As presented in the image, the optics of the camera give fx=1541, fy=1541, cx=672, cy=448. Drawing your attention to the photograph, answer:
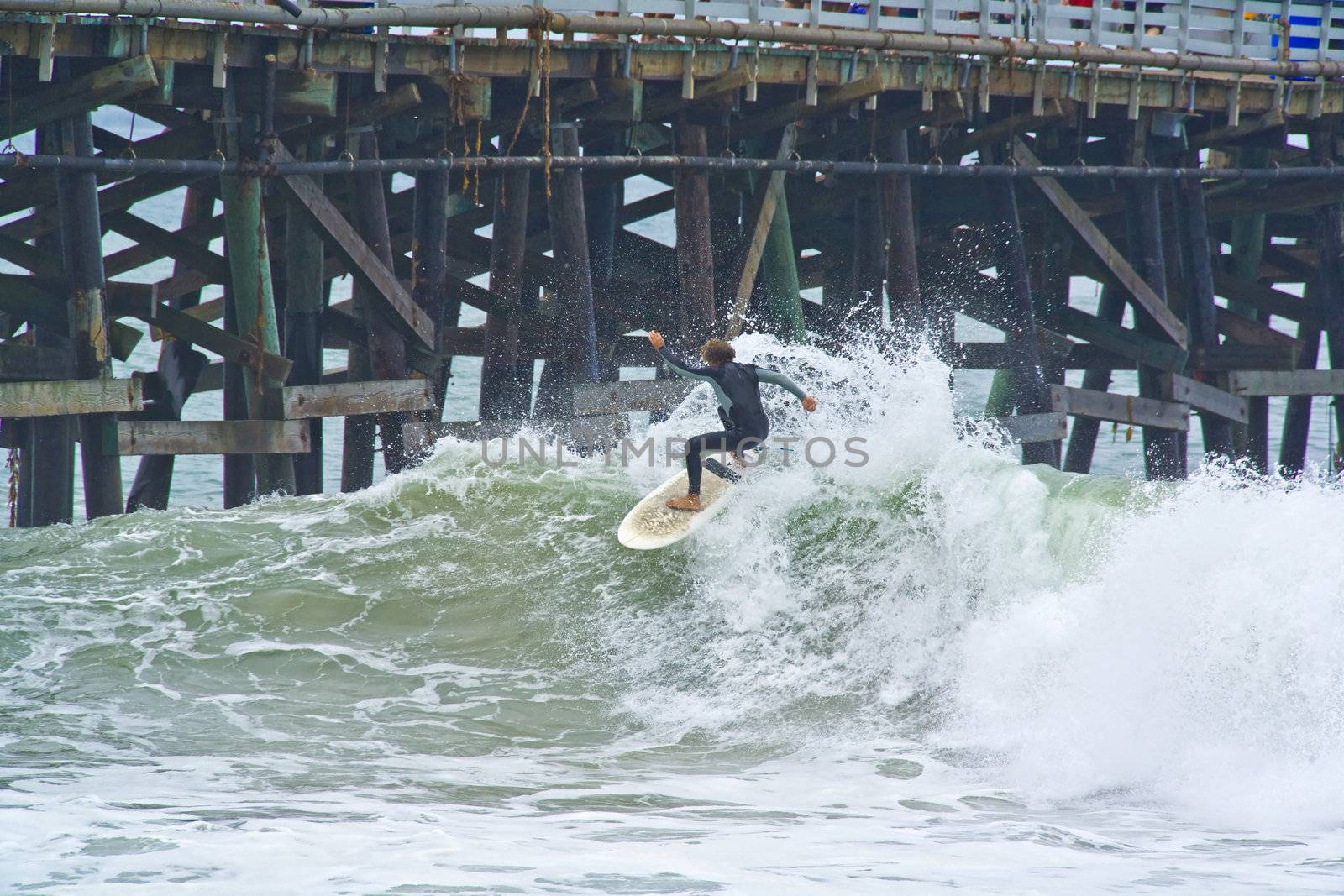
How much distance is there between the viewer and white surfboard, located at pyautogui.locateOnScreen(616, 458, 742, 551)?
449 inches

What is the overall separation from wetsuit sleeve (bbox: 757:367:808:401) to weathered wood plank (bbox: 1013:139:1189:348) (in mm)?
4791

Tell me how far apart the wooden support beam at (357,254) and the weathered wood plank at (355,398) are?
482 millimetres

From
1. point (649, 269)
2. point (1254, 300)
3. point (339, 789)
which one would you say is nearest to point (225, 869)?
point (339, 789)

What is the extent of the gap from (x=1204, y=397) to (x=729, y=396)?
20.1 ft

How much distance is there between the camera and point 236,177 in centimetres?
1160

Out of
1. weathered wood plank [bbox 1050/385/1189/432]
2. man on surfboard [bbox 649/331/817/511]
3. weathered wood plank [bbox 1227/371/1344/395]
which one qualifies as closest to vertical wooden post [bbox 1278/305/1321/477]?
weathered wood plank [bbox 1227/371/1344/395]

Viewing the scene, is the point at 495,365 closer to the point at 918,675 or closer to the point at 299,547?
the point at 299,547

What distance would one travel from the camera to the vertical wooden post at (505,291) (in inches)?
529

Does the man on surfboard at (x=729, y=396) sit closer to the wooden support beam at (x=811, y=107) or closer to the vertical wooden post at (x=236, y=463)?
the wooden support beam at (x=811, y=107)

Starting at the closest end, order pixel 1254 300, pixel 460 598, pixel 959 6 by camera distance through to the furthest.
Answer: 1. pixel 460 598
2. pixel 959 6
3. pixel 1254 300

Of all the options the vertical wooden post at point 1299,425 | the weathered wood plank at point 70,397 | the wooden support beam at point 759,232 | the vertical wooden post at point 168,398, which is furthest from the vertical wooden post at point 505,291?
the vertical wooden post at point 1299,425

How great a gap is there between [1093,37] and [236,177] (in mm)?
8418

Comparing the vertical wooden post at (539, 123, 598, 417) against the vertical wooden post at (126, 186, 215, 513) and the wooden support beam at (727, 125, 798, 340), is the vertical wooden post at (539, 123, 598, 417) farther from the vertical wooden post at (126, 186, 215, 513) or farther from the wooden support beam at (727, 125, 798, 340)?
the vertical wooden post at (126, 186, 215, 513)

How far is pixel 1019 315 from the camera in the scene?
1469cm
